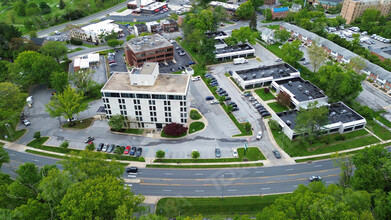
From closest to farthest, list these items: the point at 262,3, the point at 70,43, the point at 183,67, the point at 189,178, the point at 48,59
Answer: the point at 189,178 → the point at 48,59 → the point at 183,67 → the point at 70,43 → the point at 262,3

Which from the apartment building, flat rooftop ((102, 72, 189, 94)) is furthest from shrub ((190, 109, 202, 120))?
the apartment building

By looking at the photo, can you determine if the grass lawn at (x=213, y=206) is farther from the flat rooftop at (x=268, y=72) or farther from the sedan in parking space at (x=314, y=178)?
the flat rooftop at (x=268, y=72)

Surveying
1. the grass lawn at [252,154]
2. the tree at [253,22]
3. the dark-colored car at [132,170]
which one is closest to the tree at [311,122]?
the grass lawn at [252,154]

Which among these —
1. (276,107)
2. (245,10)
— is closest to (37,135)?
(276,107)

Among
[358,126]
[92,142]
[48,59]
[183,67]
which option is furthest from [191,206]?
[48,59]

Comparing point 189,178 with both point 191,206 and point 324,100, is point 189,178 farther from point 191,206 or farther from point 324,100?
point 324,100

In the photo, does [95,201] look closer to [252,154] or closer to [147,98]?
[147,98]
